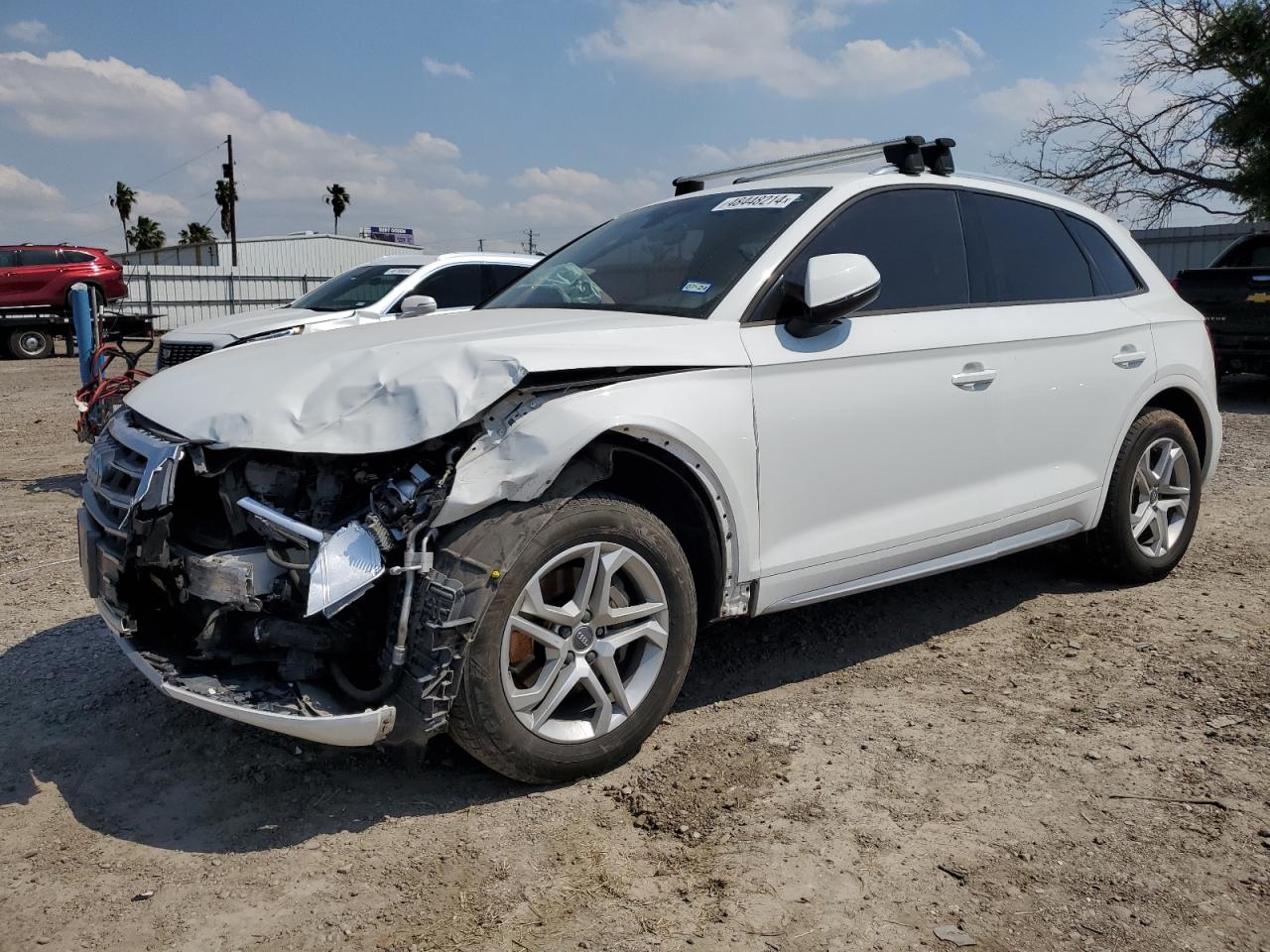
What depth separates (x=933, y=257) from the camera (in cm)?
394

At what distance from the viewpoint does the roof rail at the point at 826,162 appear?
13.2 feet

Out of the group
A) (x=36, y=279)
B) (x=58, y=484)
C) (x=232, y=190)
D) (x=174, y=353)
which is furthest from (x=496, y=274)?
(x=232, y=190)

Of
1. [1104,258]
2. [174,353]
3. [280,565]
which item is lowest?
[280,565]

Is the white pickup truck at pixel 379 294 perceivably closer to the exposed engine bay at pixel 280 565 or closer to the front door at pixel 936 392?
the front door at pixel 936 392

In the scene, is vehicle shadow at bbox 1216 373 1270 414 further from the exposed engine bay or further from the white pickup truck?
the exposed engine bay

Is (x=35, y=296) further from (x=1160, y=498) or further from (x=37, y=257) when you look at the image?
(x=1160, y=498)

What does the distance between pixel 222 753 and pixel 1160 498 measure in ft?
13.9

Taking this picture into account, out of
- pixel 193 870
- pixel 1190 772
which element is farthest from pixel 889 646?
pixel 193 870

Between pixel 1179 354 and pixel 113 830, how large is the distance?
475 centimetres

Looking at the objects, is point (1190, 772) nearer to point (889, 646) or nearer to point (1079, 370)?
point (889, 646)

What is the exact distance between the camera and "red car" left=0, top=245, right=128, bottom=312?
20172 millimetres

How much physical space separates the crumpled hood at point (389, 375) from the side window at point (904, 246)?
0.58 meters

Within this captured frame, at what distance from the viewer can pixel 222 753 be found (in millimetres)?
3287

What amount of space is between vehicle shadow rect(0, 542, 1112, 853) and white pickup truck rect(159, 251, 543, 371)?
13.0ft
